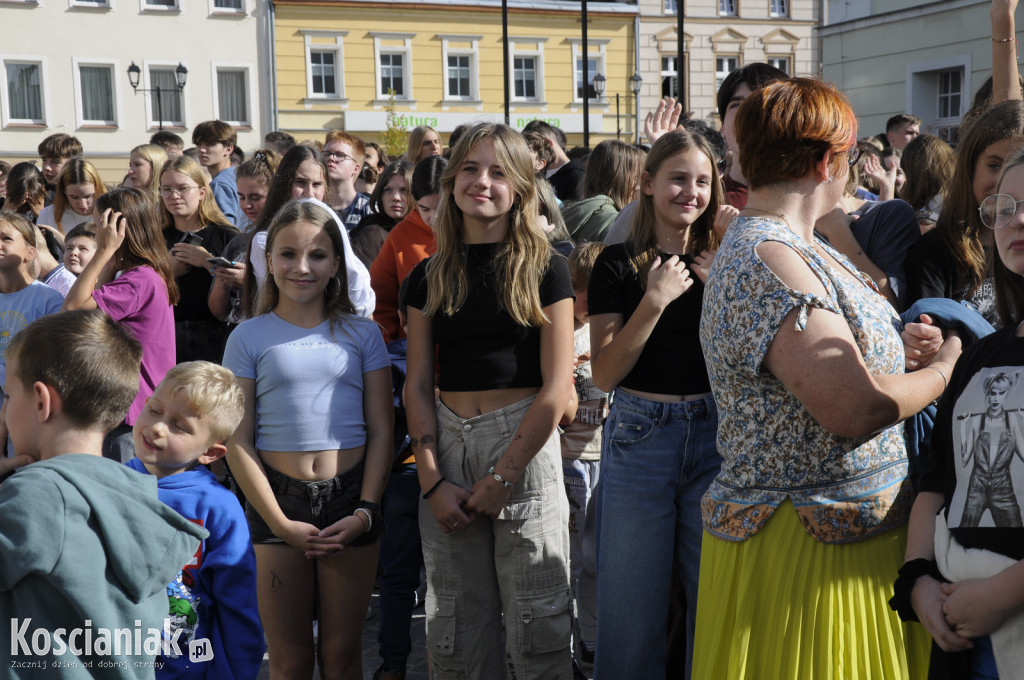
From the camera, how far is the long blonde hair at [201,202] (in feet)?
17.7

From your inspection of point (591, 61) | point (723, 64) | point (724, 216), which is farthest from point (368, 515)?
point (723, 64)

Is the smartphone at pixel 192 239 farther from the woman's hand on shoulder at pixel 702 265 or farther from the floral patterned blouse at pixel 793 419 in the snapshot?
the floral patterned blouse at pixel 793 419

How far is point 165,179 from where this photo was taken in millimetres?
5395

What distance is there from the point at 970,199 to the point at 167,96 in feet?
103

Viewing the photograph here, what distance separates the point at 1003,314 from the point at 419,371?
188 cm

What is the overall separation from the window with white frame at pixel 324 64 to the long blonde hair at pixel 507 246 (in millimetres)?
30542

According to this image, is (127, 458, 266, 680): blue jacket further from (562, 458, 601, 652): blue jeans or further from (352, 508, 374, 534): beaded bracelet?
(562, 458, 601, 652): blue jeans

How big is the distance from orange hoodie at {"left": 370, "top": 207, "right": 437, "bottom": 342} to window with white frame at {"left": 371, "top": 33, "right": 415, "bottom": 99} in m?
30.0

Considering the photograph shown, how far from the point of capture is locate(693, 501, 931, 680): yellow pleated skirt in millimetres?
2119

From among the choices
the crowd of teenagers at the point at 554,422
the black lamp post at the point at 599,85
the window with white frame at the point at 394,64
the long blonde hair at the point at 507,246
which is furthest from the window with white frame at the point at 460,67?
the long blonde hair at the point at 507,246

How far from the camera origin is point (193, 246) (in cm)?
502

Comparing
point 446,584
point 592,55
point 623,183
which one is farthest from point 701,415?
point 592,55

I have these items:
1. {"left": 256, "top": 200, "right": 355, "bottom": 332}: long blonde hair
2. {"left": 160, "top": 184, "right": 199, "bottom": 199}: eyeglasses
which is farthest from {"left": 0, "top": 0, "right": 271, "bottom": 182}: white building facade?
{"left": 256, "top": 200, "right": 355, "bottom": 332}: long blonde hair

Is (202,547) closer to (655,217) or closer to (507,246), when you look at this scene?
(507,246)
